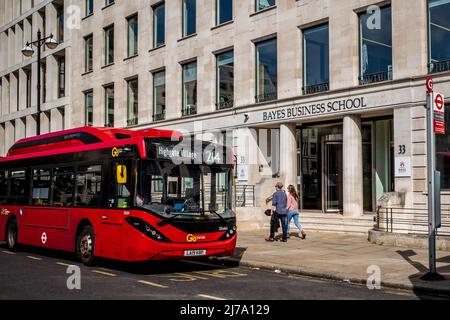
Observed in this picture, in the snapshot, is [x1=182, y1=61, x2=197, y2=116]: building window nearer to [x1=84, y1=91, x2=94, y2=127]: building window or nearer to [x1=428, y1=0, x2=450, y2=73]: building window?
[x1=84, y1=91, x2=94, y2=127]: building window

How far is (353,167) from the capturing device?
2211 cm

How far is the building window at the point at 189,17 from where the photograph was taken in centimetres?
2995

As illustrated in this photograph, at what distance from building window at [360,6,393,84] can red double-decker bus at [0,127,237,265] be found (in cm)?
961

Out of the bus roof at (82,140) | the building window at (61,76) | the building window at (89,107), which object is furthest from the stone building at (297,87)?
the bus roof at (82,140)

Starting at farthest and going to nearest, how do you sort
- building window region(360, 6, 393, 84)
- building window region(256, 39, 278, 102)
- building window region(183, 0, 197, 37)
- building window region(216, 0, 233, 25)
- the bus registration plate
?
building window region(183, 0, 197, 37), building window region(216, 0, 233, 25), building window region(256, 39, 278, 102), building window region(360, 6, 393, 84), the bus registration plate

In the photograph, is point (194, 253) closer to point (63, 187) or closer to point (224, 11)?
point (63, 187)

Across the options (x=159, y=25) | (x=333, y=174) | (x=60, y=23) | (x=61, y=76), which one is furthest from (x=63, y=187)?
→ (x=60, y=23)

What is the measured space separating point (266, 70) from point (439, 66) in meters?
8.36

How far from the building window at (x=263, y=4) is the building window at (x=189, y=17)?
175 inches

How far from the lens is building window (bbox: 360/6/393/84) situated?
69.7 feet

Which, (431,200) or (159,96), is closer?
(431,200)

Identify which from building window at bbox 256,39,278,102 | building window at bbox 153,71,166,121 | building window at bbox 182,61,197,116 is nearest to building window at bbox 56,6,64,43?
building window at bbox 153,71,166,121

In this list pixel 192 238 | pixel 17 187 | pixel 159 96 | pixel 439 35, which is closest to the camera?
pixel 192 238

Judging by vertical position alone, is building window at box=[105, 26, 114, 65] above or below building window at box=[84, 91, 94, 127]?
above
